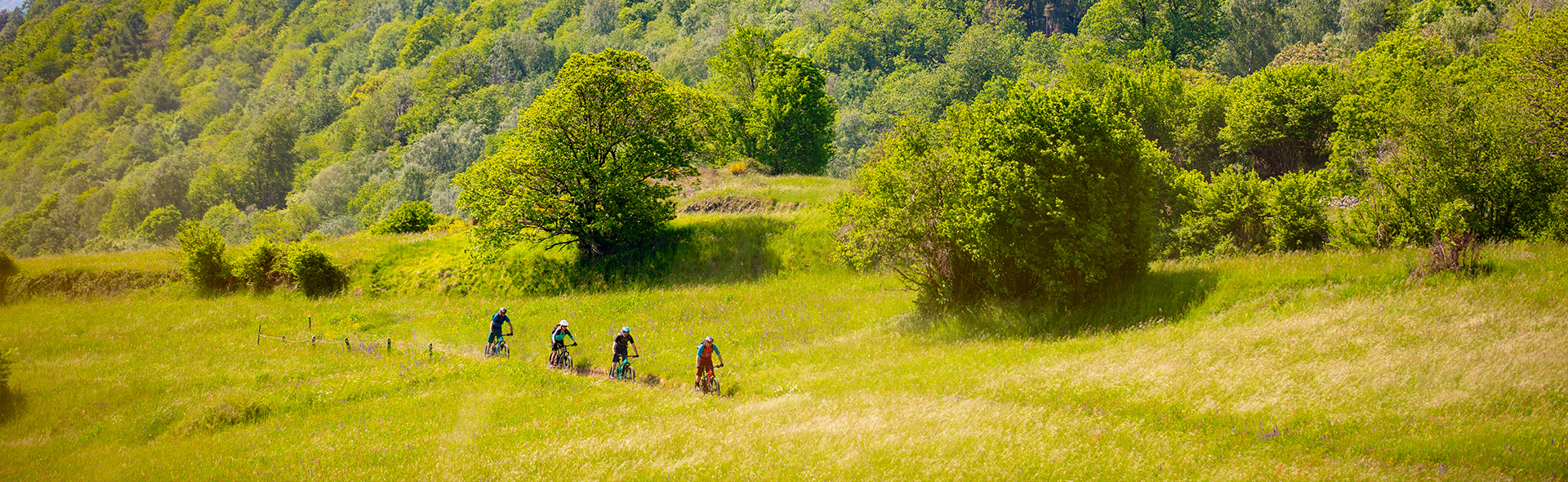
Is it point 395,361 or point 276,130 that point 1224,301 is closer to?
point 395,361

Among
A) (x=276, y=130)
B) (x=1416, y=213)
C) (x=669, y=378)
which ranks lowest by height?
(x=669, y=378)

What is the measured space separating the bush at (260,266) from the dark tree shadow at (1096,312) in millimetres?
33809

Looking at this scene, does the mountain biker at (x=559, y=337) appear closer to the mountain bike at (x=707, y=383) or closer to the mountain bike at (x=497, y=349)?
the mountain bike at (x=497, y=349)

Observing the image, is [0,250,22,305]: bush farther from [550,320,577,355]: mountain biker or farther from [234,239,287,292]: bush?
[550,320,577,355]: mountain biker

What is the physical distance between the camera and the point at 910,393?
19344mm

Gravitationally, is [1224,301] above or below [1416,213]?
below

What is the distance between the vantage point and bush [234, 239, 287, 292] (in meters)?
38.0

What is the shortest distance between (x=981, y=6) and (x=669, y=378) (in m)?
168

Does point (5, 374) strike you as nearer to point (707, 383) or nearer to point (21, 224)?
point (707, 383)

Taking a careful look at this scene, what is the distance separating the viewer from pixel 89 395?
21438mm

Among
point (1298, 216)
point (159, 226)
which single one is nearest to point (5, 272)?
point (1298, 216)

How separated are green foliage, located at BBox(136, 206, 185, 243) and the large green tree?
416ft

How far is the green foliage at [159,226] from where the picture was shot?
421ft

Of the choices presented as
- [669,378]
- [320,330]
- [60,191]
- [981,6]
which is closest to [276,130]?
[60,191]
